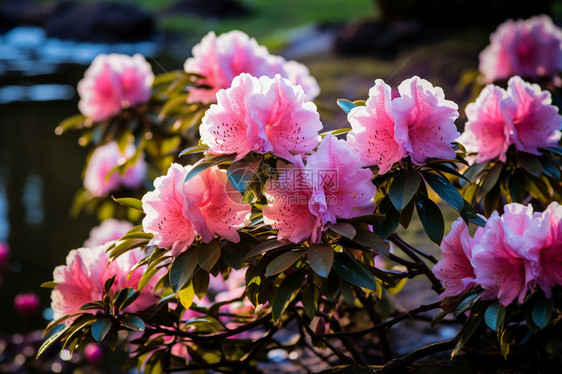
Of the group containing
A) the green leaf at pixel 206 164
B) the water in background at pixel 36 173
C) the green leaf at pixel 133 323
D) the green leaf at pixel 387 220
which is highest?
the green leaf at pixel 206 164

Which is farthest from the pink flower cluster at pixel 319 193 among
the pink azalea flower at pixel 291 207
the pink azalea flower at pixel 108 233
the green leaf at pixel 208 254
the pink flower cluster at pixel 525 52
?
the pink flower cluster at pixel 525 52

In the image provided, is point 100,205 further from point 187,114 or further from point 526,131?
point 526,131

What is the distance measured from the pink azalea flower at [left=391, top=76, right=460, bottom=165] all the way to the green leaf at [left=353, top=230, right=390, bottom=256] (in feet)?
0.50

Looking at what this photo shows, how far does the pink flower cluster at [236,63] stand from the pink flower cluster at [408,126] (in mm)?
544

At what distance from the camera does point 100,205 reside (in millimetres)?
2502

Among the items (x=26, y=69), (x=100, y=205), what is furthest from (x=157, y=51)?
(x=100, y=205)

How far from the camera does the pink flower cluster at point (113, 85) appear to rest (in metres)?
2.01

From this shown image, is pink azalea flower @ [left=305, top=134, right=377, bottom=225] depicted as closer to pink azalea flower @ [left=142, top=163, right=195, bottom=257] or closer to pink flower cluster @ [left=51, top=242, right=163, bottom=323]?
pink azalea flower @ [left=142, top=163, right=195, bottom=257]

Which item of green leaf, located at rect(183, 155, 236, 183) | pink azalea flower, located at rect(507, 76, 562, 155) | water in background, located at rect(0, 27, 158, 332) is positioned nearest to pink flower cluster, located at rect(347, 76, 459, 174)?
green leaf, located at rect(183, 155, 236, 183)

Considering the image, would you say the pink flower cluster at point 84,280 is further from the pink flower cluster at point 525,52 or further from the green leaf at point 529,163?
the pink flower cluster at point 525,52

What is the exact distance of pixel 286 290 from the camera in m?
1.09

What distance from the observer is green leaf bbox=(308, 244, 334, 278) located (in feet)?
3.23


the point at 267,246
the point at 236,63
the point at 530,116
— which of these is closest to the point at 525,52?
the point at 530,116

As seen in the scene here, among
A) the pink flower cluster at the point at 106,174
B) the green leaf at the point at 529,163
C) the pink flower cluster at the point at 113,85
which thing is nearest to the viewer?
the green leaf at the point at 529,163
